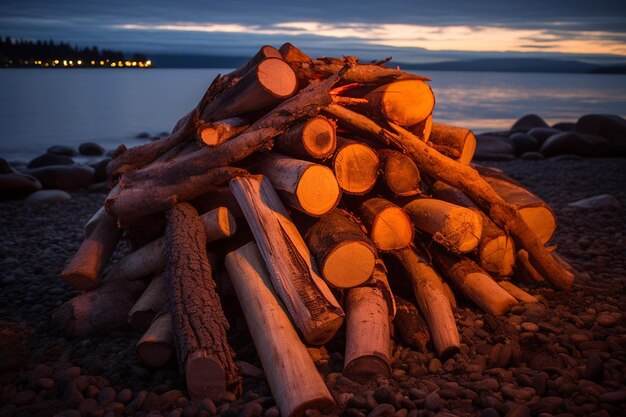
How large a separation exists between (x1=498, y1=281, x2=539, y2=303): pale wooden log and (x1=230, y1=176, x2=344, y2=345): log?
1.81 meters

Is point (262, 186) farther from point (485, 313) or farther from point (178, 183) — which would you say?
point (485, 313)

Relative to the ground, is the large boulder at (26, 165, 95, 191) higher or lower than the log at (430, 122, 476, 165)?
lower

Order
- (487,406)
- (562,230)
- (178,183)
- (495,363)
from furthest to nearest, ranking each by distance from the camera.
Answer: (562,230) < (178,183) < (495,363) < (487,406)

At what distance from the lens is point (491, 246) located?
4426mm

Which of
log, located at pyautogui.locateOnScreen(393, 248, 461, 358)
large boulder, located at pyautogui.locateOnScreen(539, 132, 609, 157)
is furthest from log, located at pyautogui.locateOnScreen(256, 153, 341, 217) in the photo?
large boulder, located at pyautogui.locateOnScreen(539, 132, 609, 157)

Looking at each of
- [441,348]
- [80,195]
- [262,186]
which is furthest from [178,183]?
[80,195]

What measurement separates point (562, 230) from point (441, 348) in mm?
4209

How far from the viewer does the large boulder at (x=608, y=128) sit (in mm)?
15336

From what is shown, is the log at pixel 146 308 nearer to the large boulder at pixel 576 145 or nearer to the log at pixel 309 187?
the log at pixel 309 187

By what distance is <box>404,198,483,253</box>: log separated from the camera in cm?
405

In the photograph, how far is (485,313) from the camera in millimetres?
4129

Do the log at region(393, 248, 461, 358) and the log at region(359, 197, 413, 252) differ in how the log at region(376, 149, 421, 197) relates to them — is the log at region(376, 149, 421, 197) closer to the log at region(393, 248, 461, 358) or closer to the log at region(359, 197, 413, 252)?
the log at region(359, 197, 413, 252)

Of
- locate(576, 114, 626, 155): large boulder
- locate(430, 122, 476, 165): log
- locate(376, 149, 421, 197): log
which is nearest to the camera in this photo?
locate(376, 149, 421, 197): log

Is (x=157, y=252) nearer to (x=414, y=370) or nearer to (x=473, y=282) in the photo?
(x=414, y=370)
